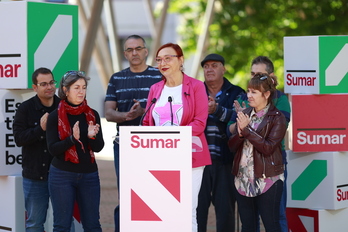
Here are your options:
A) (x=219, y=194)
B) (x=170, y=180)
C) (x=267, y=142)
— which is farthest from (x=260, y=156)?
(x=170, y=180)

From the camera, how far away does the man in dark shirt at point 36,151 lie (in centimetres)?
A: 675

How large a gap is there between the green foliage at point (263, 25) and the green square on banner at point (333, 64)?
328 inches

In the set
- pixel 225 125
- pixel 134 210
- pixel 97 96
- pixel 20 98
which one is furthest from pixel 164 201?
pixel 97 96

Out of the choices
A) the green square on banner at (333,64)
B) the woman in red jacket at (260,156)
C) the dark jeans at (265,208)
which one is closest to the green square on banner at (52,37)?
the woman in red jacket at (260,156)

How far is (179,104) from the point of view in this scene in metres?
6.03

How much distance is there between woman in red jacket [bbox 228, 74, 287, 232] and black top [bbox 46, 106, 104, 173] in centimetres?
123

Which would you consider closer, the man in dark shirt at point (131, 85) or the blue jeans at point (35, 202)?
the blue jeans at point (35, 202)

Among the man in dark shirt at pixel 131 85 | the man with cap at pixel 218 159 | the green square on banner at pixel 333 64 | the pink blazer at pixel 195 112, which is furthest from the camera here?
the green square on banner at pixel 333 64

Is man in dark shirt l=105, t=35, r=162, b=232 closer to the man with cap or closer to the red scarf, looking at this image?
the man with cap

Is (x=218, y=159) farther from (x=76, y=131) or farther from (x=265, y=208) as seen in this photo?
(x=76, y=131)

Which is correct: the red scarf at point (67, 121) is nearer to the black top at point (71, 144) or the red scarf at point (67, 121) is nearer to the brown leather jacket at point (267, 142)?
the black top at point (71, 144)

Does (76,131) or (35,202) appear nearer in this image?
(76,131)

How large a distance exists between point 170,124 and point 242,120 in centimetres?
72

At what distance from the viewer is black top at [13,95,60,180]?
6.74 m
